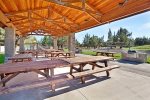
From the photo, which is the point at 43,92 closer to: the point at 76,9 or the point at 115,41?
the point at 76,9

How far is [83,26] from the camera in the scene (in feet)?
35.7

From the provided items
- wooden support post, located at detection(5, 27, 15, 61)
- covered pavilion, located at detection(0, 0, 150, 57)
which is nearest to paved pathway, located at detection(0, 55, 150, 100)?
covered pavilion, located at detection(0, 0, 150, 57)

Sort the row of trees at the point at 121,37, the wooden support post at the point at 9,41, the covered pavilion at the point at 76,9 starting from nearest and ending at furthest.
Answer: the covered pavilion at the point at 76,9 < the wooden support post at the point at 9,41 < the row of trees at the point at 121,37

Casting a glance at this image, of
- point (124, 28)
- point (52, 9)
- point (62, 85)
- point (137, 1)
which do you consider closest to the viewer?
point (62, 85)

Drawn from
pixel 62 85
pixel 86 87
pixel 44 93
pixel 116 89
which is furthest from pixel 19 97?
pixel 116 89

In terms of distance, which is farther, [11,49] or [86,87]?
[11,49]

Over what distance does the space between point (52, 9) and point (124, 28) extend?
8040cm

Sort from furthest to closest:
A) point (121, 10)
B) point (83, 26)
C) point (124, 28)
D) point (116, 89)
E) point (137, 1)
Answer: point (124, 28) → point (83, 26) → point (121, 10) → point (137, 1) → point (116, 89)

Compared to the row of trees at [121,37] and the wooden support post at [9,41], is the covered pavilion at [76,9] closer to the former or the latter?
the wooden support post at [9,41]

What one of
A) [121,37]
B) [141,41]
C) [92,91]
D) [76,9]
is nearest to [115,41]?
[121,37]

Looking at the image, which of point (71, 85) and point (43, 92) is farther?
point (71, 85)

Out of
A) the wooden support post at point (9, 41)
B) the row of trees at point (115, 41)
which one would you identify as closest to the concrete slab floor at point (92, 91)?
the wooden support post at point (9, 41)

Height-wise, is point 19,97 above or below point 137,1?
below

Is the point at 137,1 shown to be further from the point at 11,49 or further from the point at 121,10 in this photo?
the point at 11,49
